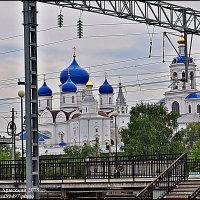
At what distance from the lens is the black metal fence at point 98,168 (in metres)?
33.9

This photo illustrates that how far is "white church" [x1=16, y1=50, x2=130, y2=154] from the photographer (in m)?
151

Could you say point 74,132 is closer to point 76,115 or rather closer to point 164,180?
point 76,115

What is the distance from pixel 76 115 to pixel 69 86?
11030 mm

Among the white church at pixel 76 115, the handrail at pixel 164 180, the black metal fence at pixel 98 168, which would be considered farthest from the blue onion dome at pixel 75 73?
the handrail at pixel 164 180

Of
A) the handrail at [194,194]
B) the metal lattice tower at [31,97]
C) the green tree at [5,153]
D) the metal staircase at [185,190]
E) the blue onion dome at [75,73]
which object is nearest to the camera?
the metal lattice tower at [31,97]

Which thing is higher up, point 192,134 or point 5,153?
point 192,134

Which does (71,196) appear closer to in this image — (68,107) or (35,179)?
(35,179)

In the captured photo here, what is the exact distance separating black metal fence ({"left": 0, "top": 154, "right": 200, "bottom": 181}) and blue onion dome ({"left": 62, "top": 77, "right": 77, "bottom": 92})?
114 metres

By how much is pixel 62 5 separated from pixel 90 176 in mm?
9363

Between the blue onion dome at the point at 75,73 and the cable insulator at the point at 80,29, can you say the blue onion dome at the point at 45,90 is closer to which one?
the blue onion dome at the point at 75,73

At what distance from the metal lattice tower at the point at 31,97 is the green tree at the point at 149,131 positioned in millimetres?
61486

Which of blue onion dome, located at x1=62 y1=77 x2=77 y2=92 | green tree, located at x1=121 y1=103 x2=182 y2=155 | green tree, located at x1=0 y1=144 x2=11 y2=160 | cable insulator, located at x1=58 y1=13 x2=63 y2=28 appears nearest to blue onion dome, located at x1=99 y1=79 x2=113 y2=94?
blue onion dome, located at x1=62 y1=77 x2=77 y2=92

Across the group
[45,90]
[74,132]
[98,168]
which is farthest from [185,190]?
[45,90]

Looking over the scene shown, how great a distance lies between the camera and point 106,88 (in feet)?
527
